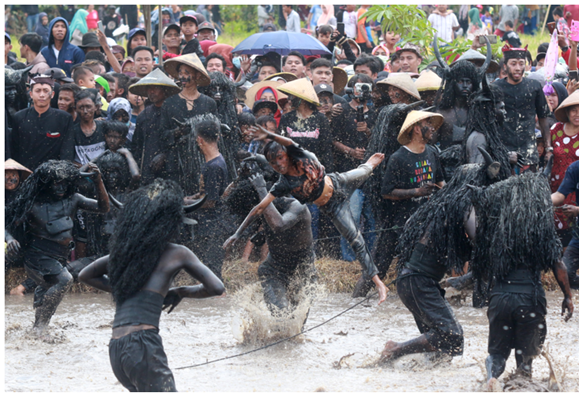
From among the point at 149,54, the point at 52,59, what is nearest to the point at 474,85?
the point at 149,54

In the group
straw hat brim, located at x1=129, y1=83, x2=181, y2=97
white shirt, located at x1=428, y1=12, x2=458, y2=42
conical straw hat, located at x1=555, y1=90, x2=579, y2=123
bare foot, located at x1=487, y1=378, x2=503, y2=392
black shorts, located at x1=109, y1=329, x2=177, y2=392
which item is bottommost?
bare foot, located at x1=487, y1=378, x2=503, y2=392

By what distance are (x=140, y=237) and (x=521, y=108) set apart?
562 cm

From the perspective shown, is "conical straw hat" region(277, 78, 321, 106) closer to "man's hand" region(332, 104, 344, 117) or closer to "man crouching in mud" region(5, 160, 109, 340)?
"man's hand" region(332, 104, 344, 117)

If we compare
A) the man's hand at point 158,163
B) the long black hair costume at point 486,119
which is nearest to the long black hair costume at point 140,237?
the man's hand at point 158,163

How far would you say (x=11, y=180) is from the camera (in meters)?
8.02

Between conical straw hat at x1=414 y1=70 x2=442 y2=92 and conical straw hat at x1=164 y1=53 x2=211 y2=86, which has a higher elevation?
conical straw hat at x1=164 y1=53 x2=211 y2=86

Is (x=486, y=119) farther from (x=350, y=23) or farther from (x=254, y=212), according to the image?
(x=350, y=23)

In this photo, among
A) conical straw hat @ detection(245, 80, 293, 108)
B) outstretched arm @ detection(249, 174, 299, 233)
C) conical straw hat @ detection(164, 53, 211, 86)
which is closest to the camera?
outstretched arm @ detection(249, 174, 299, 233)

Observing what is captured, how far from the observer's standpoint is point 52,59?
11.5 metres

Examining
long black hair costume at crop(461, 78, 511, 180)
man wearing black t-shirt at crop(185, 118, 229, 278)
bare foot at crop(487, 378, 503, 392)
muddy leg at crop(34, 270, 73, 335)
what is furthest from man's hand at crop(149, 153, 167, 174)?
bare foot at crop(487, 378, 503, 392)

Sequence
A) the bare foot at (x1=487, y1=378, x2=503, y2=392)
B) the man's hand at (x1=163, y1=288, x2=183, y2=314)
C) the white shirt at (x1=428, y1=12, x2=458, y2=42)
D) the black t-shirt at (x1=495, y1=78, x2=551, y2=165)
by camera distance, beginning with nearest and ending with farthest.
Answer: the man's hand at (x1=163, y1=288, x2=183, y2=314), the bare foot at (x1=487, y1=378, x2=503, y2=392), the black t-shirt at (x1=495, y1=78, x2=551, y2=165), the white shirt at (x1=428, y1=12, x2=458, y2=42)

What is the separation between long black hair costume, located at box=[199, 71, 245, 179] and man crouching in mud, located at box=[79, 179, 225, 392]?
13.3 ft

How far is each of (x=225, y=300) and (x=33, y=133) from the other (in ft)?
9.81

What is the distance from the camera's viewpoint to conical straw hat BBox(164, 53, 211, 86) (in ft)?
29.1
